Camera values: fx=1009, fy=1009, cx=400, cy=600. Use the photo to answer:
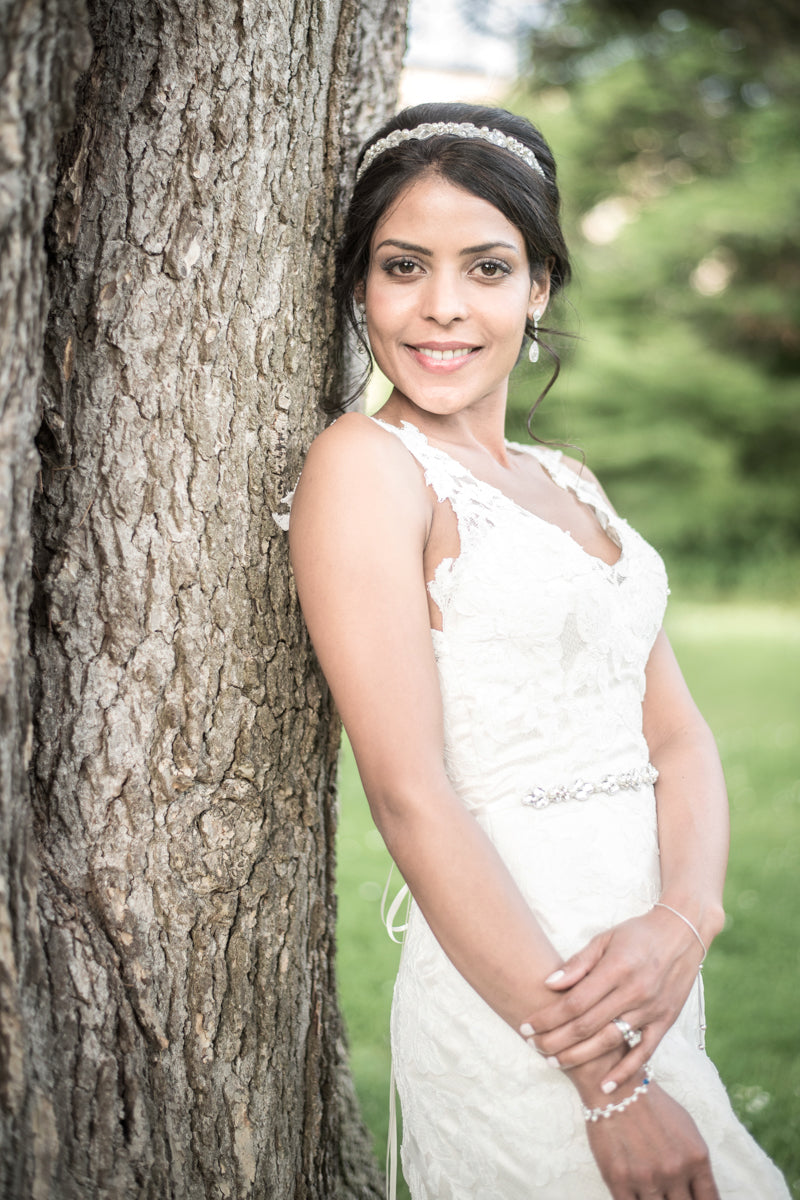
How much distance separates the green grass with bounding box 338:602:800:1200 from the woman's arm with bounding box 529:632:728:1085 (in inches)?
57.4

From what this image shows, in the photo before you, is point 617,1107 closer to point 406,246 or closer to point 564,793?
point 564,793

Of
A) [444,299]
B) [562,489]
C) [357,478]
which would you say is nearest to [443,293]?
Result: [444,299]

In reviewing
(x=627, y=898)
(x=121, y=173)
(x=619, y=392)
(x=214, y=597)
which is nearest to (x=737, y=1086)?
(x=627, y=898)

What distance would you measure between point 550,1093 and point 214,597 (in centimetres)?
106

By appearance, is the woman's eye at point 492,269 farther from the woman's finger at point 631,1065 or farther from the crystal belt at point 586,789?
the woman's finger at point 631,1065

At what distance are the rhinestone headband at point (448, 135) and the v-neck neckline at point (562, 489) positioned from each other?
57 cm

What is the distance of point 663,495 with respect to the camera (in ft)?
56.7

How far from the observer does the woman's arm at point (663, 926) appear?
5.43 feet

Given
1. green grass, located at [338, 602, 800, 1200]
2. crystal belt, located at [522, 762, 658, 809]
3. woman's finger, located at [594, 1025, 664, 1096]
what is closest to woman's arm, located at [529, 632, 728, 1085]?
woman's finger, located at [594, 1025, 664, 1096]

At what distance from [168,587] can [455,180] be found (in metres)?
→ 1.01

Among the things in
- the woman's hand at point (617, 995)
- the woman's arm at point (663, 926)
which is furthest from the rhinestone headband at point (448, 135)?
the woman's hand at point (617, 995)

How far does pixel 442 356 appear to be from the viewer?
2.11 meters

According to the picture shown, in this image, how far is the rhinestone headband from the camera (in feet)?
6.89

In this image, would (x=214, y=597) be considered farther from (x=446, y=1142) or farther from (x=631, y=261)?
(x=631, y=261)
